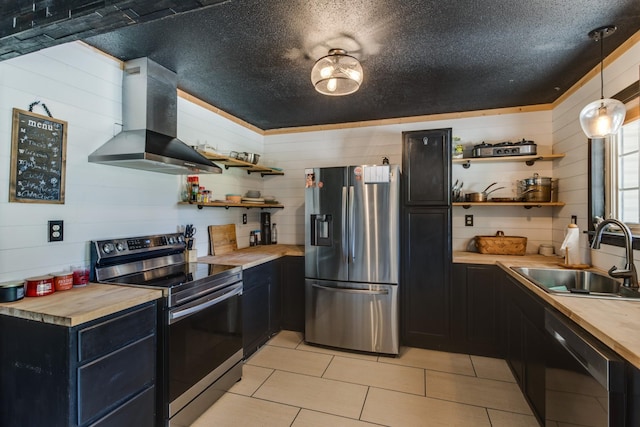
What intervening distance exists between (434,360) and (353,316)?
0.81m

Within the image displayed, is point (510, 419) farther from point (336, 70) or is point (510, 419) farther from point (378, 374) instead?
point (336, 70)

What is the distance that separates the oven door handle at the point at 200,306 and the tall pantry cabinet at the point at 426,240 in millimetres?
1590

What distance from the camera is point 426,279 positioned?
119 inches

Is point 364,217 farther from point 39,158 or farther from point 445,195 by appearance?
point 39,158

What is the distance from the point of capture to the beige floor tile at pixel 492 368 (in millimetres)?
2543

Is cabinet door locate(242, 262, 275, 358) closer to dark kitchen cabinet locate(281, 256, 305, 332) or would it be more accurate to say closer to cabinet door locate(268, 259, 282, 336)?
cabinet door locate(268, 259, 282, 336)

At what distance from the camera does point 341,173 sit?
3025mm

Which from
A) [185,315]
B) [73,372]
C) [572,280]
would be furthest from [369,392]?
[73,372]

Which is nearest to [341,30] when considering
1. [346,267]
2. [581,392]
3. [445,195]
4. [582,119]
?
[582,119]

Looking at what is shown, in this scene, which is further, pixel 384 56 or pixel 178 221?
pixel 178 221

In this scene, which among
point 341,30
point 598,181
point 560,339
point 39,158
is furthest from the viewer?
point 598,181

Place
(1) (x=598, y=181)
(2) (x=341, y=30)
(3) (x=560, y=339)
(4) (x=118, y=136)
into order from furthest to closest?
(1) (x=598, y=181) → (4) (x=118, y=136) → (2) (x=341, y=30) → (3) (x=560, y=339)

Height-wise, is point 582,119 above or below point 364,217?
above

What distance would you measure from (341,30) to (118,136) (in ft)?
5.41
